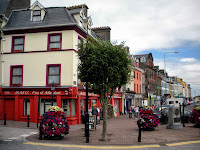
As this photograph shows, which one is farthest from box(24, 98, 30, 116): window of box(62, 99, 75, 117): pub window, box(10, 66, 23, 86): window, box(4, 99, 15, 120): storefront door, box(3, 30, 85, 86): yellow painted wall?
box(62, 99, 75, 117): pub window

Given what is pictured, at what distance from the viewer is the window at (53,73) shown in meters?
21.2

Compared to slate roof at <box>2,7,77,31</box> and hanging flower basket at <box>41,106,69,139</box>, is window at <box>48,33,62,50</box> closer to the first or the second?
slate roof at <box>2,7,77,31</box>

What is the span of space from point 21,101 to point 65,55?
648cm

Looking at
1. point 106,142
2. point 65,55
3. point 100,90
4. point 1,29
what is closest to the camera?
point 106,142

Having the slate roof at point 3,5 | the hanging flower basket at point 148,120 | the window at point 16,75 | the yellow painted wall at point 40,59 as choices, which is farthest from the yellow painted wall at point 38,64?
the hanging flower basket at point 148,120

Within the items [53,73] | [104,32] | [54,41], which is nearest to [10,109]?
[53,73]

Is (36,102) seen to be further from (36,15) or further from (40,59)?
(36,15)

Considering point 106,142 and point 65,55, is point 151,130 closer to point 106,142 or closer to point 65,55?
point 106,142

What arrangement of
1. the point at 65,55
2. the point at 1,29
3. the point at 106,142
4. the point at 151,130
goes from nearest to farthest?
the point at 106,142, the point at 151,130, the point at 65,55, the point at 1,29

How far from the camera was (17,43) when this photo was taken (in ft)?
74.4

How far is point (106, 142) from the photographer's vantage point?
11211 millimetres

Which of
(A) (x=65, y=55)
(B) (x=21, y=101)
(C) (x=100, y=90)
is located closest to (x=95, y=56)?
(C) (x=100, y=90)

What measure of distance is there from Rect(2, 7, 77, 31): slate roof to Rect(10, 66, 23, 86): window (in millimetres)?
4088

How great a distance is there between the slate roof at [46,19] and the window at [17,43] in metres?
1.06
